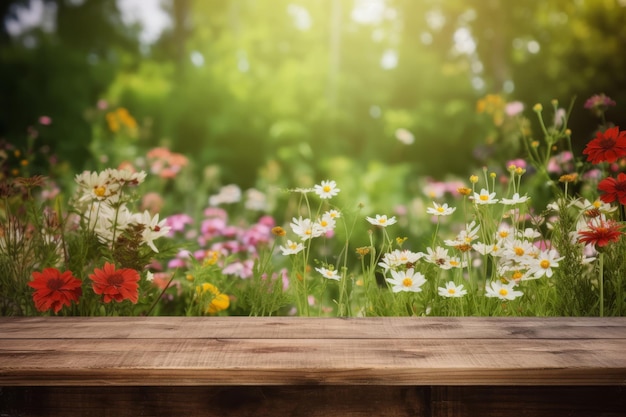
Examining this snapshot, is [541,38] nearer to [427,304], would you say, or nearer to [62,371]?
[427,304]

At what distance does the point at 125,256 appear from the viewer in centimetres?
225

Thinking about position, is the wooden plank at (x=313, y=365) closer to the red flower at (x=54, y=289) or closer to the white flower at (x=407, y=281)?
the red flower at (x=54, y=289)

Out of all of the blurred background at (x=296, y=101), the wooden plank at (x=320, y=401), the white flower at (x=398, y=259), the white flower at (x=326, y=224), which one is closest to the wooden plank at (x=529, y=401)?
the wooden plank at (x=320, y=401)

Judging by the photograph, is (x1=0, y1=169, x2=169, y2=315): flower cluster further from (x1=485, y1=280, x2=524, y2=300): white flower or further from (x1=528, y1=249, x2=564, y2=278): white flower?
(x1=528, y1=249, x2=564, y2=278): white flower

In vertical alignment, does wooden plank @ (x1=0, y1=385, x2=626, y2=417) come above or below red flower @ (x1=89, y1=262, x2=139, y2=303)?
below

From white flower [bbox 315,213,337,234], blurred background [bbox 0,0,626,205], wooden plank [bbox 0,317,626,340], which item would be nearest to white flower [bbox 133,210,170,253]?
wooden plank [bbox 0,317,626,340]

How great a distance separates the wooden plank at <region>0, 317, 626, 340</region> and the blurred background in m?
3.71

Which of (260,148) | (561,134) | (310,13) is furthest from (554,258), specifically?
(310,13)

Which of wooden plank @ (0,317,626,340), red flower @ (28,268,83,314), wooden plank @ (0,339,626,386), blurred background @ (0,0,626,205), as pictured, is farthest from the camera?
blurred background @ (0,0,626,205)

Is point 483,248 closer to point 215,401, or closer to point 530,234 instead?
point 530,234

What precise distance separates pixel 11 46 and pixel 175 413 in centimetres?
877

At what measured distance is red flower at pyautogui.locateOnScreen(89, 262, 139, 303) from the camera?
2.03m

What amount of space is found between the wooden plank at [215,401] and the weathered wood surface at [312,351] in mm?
52

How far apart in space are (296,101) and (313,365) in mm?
7587
